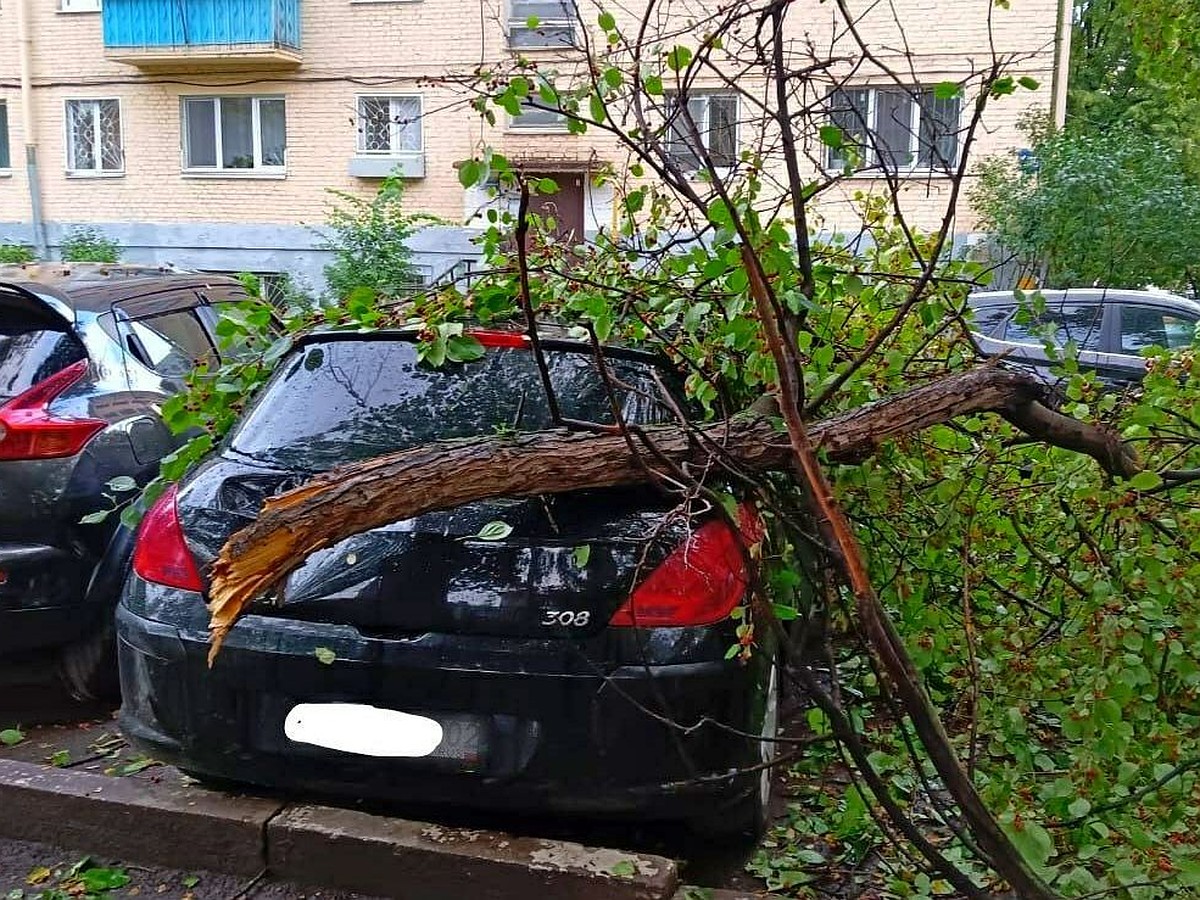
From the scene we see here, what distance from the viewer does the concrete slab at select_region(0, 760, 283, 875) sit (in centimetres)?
303

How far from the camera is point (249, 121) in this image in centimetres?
1992

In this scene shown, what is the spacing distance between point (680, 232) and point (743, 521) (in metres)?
1.38

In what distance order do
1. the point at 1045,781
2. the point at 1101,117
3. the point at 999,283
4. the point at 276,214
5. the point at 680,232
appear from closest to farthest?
the point at 1045,781
the point at 680,232
the point at 999,283
the point at 276,214
the point at 1101,117

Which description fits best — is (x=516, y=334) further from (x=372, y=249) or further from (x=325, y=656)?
(x=372, y=249)

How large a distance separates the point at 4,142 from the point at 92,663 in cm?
2012

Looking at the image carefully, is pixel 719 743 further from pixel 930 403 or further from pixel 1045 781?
pixel 930 403

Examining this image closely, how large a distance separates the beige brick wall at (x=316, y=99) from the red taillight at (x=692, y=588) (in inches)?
583

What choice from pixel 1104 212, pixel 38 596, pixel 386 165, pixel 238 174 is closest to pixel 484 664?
pixel 38 596

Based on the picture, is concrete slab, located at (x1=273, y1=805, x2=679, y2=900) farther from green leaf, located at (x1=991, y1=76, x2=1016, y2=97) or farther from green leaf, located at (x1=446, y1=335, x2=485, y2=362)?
green leaf, located at (x1=991, y1=76, x2=1016, y2=97)

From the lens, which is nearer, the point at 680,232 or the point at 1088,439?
the point at 1088,439

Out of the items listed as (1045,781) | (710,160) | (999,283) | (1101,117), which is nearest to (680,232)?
(710,160)

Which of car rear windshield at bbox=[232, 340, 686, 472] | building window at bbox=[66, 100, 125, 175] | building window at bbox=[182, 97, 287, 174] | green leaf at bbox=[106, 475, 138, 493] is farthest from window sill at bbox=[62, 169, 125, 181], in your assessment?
car rear windshield at bbox=[232, 340, 686, 472]

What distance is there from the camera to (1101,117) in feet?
80.7

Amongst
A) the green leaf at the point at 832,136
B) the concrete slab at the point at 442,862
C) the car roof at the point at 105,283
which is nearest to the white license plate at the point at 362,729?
the concrete slab at the point at 442,862
